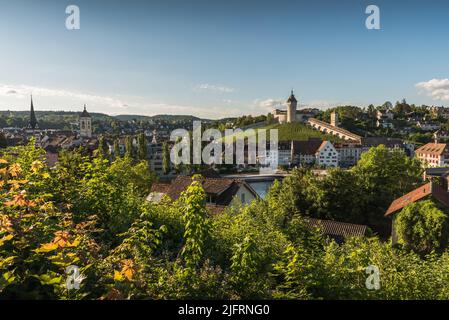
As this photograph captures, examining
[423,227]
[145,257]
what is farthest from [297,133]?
[145,257]

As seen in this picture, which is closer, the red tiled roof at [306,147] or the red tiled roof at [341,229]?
the red tiled roof at [341,229]

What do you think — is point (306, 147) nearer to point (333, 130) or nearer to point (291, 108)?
point (333, 130)

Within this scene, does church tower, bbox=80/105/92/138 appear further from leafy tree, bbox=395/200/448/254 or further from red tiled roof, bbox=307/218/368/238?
leafy tree, bbox=395/200/448/254

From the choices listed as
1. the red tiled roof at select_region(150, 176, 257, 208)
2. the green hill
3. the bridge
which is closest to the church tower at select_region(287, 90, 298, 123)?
the green hill

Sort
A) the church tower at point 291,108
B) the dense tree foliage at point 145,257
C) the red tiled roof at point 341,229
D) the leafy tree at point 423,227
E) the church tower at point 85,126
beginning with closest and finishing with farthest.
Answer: the dense tree foliage at point 145,257
the leafy tree at point 423,227
the red tiled roof at point 341,229
the church tower at point 85,126
the church tower at point 291,108

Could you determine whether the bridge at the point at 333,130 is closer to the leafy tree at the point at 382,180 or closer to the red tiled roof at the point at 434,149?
the red tiled roof at the point at 434,149

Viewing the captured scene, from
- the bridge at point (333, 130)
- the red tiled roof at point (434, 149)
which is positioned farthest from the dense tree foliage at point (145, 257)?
the bridge at point (333, 130)
